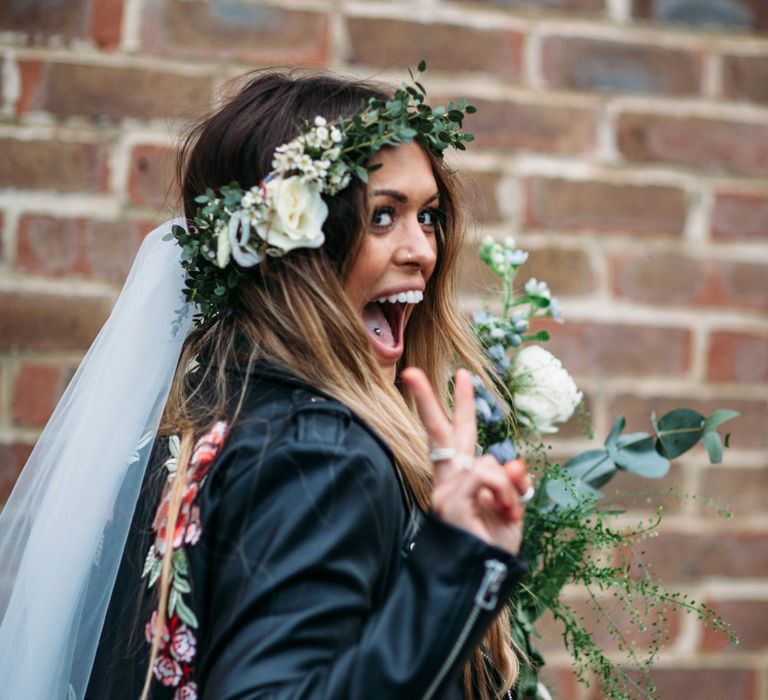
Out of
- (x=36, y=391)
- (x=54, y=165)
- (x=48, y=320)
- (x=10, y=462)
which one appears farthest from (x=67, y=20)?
(x=10, y=462)

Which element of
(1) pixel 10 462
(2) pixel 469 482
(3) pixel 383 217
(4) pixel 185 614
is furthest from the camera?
(1) pixel 10 462

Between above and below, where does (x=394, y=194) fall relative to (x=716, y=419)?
above

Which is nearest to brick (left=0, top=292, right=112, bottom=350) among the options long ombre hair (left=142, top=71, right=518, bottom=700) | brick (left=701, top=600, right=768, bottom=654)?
long ombre hair (left=142, top=71, right=518, bottom=700)

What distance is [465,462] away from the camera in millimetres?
993

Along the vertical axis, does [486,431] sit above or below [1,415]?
above

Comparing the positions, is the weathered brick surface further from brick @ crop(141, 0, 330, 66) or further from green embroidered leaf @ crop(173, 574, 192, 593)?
green embroidered leaf @ crop(173, 574, 192, 593)

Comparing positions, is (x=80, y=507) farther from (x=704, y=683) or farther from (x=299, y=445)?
(x=704, y=683)

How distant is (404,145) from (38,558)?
703 millimetres

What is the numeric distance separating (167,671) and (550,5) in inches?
57.6

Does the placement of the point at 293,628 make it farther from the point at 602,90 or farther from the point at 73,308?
the point at 602,90

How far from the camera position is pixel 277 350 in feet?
4.15

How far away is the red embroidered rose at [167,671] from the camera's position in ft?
3.69

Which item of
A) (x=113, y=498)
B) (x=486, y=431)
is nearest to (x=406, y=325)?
(x=486, y=431)

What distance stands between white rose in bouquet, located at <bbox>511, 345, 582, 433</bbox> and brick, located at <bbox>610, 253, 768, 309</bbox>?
626mm
